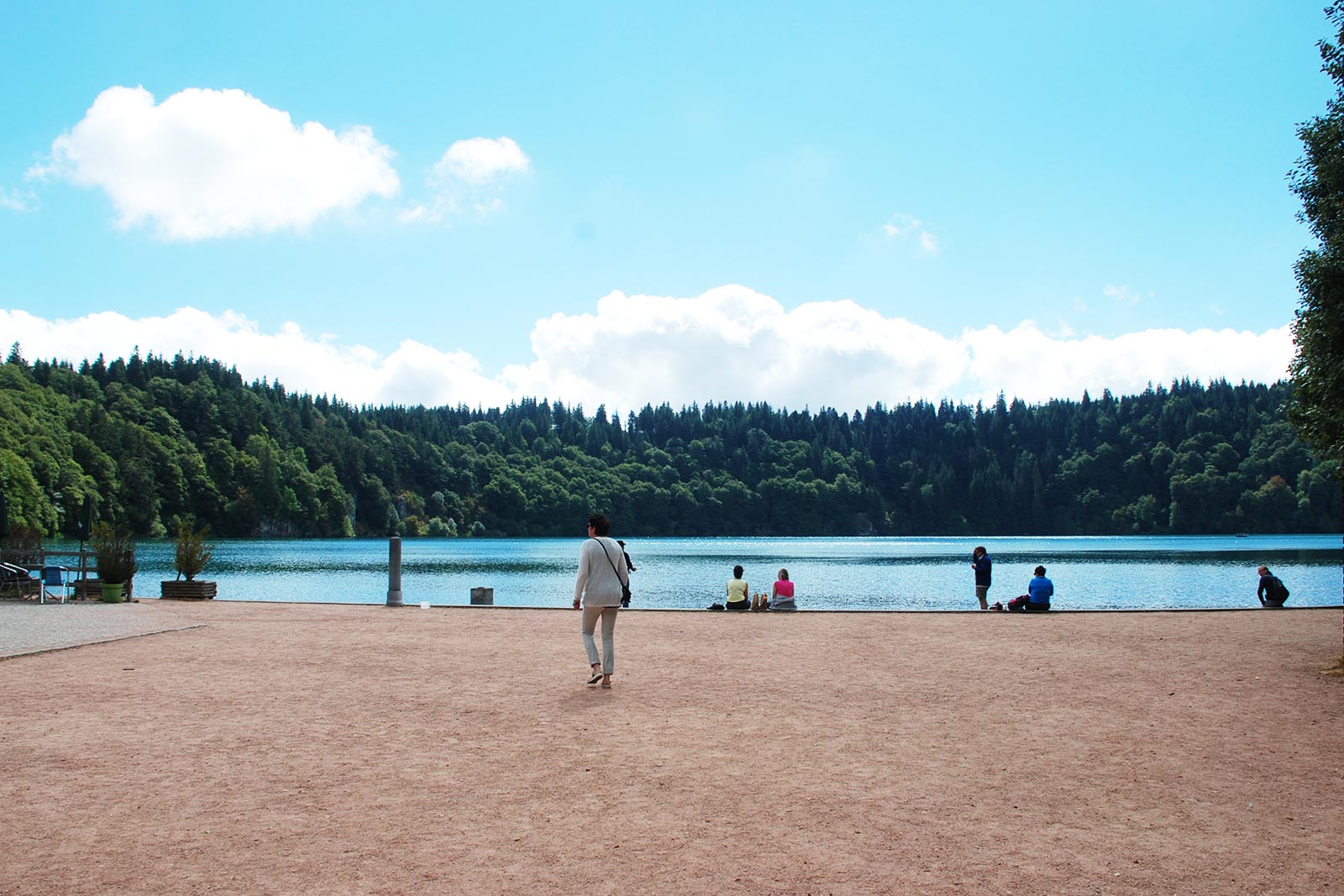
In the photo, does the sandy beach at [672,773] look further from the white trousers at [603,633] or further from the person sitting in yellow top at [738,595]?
the person sitting in yellow top at [738,595]

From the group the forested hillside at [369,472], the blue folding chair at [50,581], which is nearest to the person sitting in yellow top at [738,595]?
the blue folding chair at [50,581]

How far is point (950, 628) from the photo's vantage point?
62.1ft

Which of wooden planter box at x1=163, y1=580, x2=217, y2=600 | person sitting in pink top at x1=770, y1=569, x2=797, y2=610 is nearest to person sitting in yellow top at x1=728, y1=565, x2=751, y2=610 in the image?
person sitting in pink top at x1=770, y1=569, x2=797, y2=610

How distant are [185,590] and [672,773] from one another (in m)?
24.2

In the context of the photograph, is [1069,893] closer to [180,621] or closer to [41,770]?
[41,770]

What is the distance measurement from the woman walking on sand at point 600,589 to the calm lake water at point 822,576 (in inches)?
950

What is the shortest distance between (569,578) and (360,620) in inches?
1853

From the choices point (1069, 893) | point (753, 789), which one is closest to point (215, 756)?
point (753, 789)

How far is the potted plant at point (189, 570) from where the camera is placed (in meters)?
27.5

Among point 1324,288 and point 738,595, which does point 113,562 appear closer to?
point 738,595

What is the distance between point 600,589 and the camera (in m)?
12.1

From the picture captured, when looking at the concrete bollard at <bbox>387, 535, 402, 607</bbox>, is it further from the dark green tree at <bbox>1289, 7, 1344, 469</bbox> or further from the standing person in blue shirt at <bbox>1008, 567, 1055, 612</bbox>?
the dark green tree at <bbox>1289, 7, 1344, 469</bbox>

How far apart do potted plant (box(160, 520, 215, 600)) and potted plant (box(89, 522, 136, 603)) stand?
1441 millimetres

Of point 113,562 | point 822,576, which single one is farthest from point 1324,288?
point 822,576
